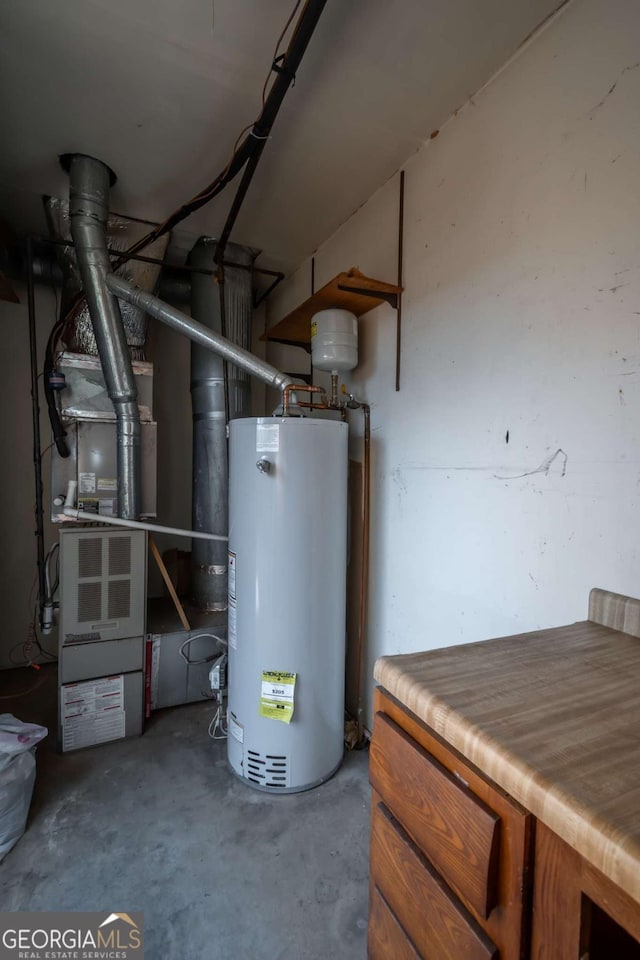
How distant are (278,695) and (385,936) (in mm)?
962

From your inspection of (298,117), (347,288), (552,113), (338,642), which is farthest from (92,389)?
(552,113)

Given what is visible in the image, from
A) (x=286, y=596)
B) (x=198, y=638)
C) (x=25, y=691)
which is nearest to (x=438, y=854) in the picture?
(x=286, y=596)

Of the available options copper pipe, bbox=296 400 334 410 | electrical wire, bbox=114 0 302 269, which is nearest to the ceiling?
electrical wire, bbox=114 0 302 269

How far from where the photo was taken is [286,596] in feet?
5.40

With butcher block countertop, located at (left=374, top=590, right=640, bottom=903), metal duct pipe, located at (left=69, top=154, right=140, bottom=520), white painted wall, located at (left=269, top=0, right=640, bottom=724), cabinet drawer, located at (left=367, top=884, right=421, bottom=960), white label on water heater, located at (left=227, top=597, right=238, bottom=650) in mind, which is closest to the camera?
butcher block countertop, located at (left=374, top=590, right=640, bottom=903)

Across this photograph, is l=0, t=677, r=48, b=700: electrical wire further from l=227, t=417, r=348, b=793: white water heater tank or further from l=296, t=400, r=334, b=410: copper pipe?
l=296, t=400, r=334, b=410: copper pipe

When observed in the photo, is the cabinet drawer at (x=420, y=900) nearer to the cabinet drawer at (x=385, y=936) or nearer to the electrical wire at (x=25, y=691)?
the cabinet drawer at (x=385, y=936)

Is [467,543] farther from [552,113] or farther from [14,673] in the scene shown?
[14,673]

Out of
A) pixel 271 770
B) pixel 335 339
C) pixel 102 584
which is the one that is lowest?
pixel 271 770

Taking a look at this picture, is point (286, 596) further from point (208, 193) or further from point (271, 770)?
point (208, 193)

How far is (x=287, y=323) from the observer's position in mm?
2217
